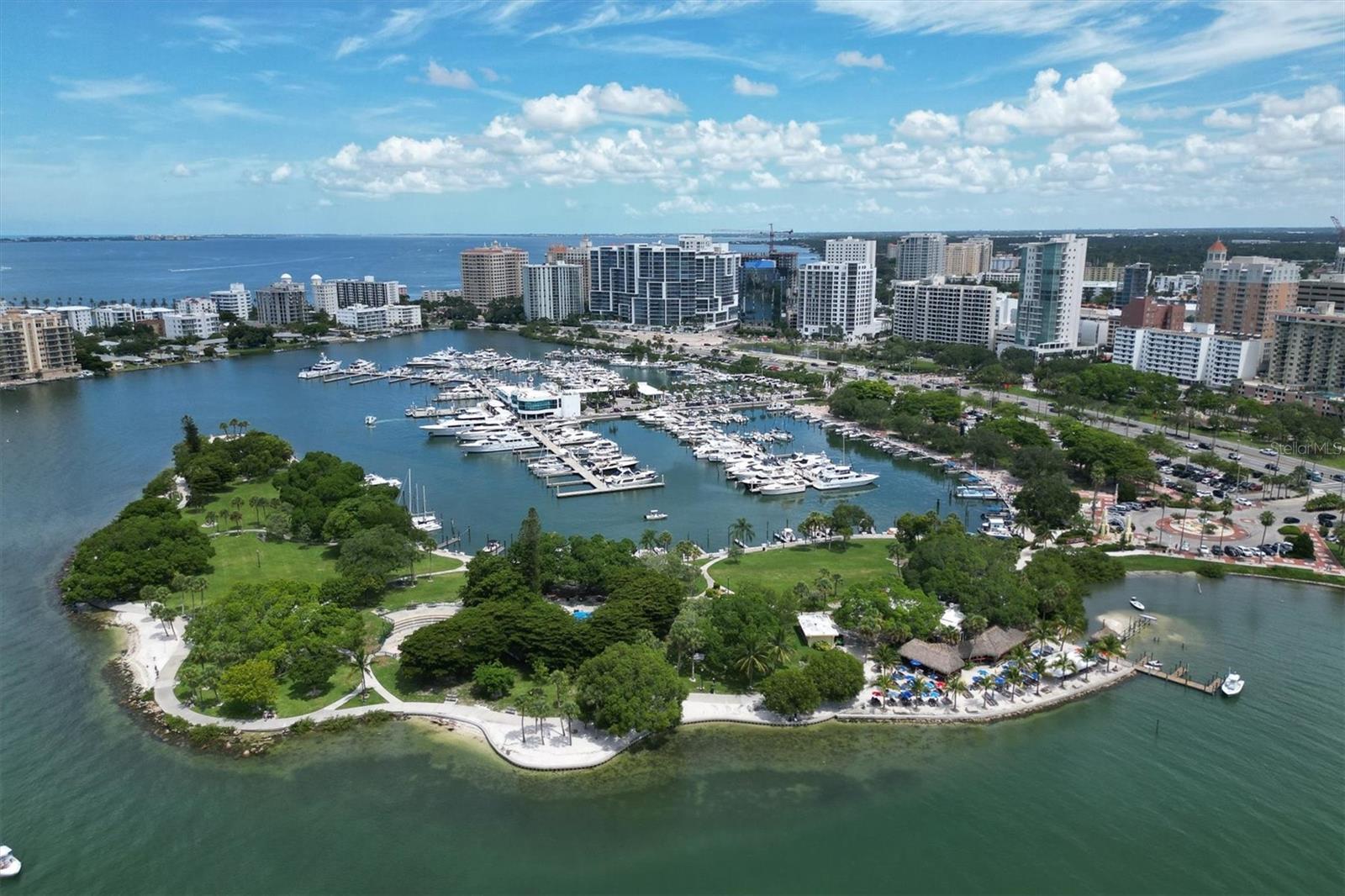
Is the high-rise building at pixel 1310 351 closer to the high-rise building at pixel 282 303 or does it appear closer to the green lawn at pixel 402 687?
the green lawn at pixel 402 687

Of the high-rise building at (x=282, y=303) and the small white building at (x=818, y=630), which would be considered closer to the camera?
the small white building at (x=818, y=630)

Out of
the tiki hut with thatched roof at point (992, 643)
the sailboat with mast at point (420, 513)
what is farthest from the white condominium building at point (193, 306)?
the tiki hut with thatched roof at point (992, 643)

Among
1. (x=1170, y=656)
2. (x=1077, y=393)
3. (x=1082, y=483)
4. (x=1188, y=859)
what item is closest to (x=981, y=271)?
(x=1077, y=393)

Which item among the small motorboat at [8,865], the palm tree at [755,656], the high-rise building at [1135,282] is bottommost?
the small motorboat at [8,865]

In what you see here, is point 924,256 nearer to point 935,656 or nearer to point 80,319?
point 80,319

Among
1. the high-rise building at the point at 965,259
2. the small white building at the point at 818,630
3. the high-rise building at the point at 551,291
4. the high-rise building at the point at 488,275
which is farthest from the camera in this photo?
the high-rise building at the point at 965,259

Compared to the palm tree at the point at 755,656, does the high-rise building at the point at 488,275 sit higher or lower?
higher
